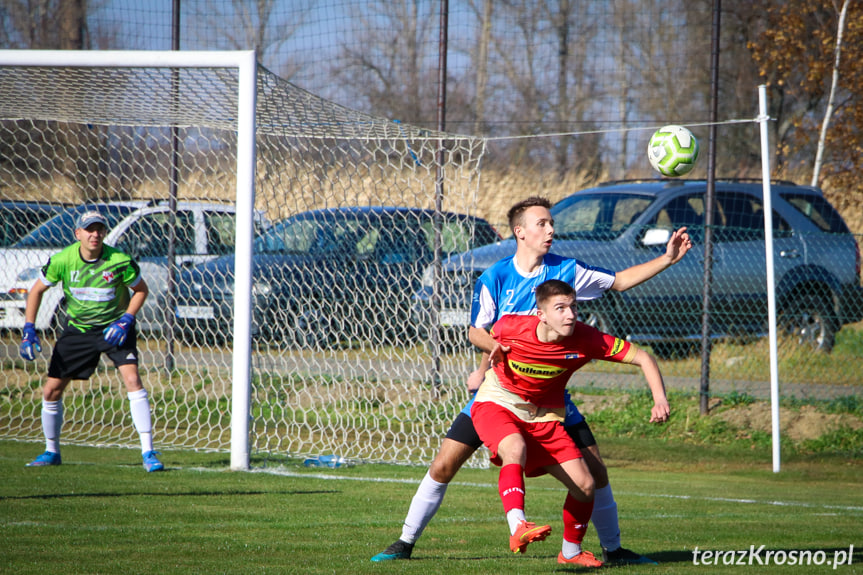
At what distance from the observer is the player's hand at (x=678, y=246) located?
4777 mm

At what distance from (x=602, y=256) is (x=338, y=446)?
3.93 metres

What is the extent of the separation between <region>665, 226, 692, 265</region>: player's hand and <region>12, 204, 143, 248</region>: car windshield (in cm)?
838

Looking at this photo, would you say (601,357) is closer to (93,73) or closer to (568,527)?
(568,527)

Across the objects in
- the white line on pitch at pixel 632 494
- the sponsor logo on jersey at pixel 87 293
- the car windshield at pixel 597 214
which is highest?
the car windshield at pixel 597 214

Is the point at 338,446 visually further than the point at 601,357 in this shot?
Yes

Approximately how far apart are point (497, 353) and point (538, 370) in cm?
24

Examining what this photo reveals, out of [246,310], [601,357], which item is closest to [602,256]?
[246,310]

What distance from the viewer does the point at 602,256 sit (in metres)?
11.1

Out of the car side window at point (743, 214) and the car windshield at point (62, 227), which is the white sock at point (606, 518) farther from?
the car windshield at point (62, 227)

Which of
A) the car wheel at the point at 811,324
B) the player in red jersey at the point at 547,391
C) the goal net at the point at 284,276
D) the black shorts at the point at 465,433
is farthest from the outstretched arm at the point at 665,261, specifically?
the car wheel at the point at 811,324

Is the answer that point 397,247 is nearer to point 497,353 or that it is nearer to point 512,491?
point 497,353

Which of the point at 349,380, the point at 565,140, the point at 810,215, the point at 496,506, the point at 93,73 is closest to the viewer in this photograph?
the point at 496,506

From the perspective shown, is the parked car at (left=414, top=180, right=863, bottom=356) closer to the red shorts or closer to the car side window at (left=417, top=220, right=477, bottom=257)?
the car side window at (left=417, top=220, right=477, bottom=257)

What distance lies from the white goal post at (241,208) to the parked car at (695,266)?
288 cm
